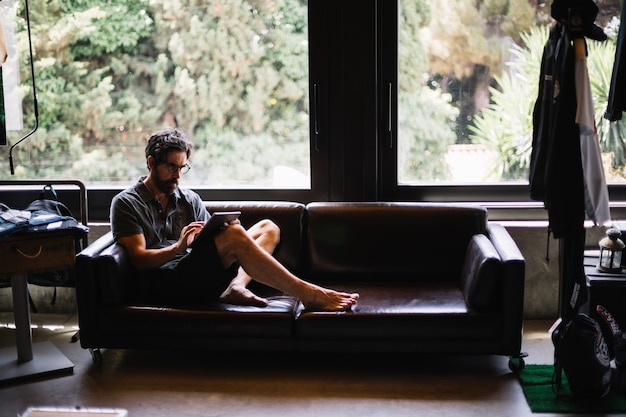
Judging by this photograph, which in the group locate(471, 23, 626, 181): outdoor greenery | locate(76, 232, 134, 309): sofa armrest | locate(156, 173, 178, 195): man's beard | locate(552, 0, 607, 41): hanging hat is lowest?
locate(76, 232, 134, 309): sofa armrest

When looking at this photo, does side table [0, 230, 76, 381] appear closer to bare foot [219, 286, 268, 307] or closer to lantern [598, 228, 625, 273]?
bare foot [219, 286, 268, 307]

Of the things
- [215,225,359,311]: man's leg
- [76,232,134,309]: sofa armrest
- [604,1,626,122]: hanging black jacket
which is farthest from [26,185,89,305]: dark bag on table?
[604,1,626,122]: hanging black jacket

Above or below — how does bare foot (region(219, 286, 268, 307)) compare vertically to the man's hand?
below

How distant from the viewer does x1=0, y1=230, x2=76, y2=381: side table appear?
139 inches

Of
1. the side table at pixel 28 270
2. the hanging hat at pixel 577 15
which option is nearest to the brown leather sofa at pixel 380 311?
the side table at pixel 28 270

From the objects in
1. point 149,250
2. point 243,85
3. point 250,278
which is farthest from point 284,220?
point 243,85

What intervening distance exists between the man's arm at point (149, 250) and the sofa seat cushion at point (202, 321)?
0.69ft

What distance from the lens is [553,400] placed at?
3.32m

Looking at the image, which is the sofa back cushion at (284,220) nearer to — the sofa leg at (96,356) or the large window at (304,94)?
the large window at (304,94)

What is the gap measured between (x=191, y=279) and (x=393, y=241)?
3.56 ft

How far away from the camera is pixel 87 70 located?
461 centimetres

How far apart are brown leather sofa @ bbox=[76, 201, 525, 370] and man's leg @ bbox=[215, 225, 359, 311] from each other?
78mm

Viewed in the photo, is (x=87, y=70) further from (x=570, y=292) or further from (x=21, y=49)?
(x=570, y=292)

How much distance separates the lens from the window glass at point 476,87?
4.34 metres
